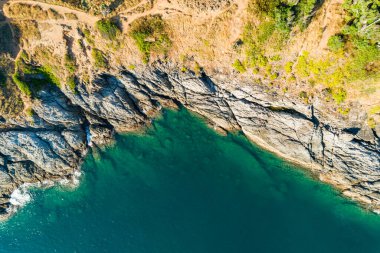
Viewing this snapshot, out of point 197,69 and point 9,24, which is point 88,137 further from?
point 197,69

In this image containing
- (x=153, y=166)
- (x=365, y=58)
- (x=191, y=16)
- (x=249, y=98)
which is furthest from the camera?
(x=153, y=166)

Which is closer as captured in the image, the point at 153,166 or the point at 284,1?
the point at 284,1

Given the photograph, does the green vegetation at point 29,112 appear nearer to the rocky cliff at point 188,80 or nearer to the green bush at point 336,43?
the rocky cliff at point 188,80

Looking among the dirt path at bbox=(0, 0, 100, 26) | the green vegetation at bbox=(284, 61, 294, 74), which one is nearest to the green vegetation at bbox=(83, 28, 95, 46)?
the dirt path at bbox=(0, 0, 100, 26)

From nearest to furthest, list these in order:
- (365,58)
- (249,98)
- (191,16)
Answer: (365,58), (191,16), (249,98)

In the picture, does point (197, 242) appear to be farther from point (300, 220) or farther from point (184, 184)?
point (300, 220)

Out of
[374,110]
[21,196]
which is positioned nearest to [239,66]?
[374,110]

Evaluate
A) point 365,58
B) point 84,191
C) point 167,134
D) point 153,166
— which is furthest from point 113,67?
point 365,58
